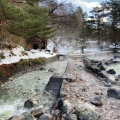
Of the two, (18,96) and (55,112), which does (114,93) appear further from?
(18,96)

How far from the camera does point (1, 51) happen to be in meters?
11.0

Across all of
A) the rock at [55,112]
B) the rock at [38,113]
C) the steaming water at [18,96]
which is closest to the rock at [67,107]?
the rock at [55,112]

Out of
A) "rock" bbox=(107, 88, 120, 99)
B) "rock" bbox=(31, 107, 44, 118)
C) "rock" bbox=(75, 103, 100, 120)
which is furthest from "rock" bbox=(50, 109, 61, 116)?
"rock" bbox=(107, 88, 120, 99)

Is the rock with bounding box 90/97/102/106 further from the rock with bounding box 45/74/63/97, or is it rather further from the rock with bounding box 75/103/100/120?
the rock with bounding box 45/74/63/97

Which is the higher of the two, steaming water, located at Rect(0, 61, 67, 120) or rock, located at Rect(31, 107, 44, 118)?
rock, located at Rect(31, 107, 44, 118)

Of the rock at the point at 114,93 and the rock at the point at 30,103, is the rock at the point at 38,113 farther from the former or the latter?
the rock at the point at 114,93

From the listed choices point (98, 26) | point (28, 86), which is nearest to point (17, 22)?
point (28, 86)

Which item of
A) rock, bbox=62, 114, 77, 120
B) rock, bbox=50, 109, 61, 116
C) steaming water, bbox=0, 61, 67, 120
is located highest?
rock, bbox=62, 114, 77, 120

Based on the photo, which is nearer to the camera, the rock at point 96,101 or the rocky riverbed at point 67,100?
the rocky riverbed at point 67,100

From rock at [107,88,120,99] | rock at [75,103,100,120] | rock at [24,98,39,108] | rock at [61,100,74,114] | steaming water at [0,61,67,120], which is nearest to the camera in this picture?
rock at [75,103,100,120]

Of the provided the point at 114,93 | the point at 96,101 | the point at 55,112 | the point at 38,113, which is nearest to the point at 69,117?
the point at 55,112

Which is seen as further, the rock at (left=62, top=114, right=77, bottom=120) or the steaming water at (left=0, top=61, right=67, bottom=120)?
the steaming water at (left=0, top=61, right=67, bottom=120)

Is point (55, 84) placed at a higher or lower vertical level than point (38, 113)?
higher

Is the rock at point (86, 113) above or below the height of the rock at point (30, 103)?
above
